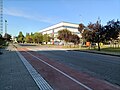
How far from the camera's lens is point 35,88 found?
828 centimetres

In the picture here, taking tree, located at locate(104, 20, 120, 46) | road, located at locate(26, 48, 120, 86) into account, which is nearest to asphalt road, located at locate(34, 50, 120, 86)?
road, located at locate(26, 48, 120, 86)

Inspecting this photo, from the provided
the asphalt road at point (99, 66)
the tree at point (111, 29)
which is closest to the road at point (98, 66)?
the asphalt road at point (99, 66)

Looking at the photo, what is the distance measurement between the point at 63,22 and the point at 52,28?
19181mm

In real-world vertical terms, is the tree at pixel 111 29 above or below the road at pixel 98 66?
above

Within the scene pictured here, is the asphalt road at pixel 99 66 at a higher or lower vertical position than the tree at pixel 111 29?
lower

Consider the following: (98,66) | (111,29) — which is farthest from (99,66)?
(111,29)

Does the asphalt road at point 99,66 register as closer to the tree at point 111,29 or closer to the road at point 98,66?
the road at point 98,66

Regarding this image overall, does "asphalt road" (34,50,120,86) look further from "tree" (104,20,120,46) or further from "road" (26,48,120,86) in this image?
"tree" (104,20,120,46)

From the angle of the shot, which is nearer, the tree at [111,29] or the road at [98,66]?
the road at [98,66]

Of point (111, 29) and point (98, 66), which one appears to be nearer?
point (98, 66)

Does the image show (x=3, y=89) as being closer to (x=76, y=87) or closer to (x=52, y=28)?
(x=76, y=87)

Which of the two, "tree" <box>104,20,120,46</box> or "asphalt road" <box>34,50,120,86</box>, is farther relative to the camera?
"tree" <box>104,20,120,46</box>

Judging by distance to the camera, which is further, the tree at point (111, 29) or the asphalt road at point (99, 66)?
the tree at point (111, 29)

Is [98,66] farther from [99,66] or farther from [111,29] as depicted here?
[111,29]
